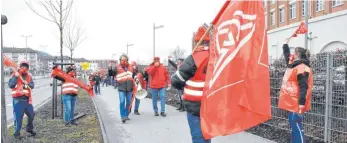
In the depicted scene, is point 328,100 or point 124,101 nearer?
point 328,100

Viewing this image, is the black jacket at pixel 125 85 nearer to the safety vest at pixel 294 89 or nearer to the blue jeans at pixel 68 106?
the blue jeans at pixel 68 106

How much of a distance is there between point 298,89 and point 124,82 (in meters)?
5.72

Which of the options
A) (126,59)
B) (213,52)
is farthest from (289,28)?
(213,52)

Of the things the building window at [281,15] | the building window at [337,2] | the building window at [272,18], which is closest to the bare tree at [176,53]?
the building window at [272,18]

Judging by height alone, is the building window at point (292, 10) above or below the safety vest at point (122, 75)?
above

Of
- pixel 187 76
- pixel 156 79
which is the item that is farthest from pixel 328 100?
pixel 156 79

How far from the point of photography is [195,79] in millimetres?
4344

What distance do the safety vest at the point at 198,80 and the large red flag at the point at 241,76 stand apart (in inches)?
24.0

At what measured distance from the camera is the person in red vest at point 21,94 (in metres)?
7.66

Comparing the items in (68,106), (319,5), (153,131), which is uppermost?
(319,5)

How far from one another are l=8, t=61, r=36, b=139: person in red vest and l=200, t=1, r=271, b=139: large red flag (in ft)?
18.1

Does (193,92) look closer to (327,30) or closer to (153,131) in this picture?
(153,131)

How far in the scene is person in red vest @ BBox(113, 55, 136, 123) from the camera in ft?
33.3

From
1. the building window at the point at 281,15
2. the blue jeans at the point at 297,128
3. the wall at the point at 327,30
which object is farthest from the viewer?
the building window at the point at 281,15
